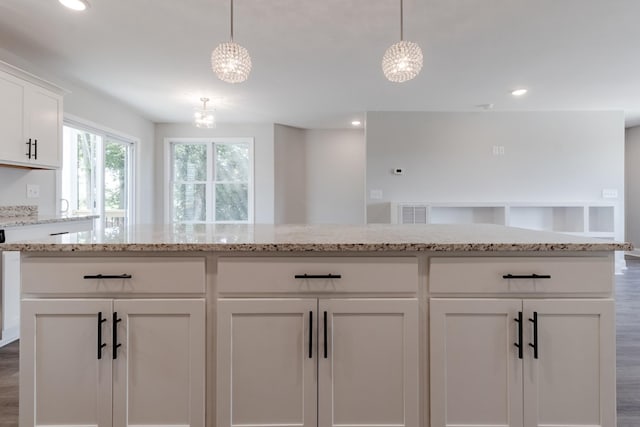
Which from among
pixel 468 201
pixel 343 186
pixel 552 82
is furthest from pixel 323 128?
pixel 552 82

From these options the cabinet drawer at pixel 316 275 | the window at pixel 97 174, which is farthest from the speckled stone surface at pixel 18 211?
the cabinet drawer at pixel 316 275

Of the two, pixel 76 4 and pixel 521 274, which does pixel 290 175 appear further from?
pixel 521 274

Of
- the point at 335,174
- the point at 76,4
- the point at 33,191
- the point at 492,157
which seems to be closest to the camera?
the point at 76,4

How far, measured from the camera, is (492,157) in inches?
195

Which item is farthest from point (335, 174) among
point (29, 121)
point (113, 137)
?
point (29, 121)

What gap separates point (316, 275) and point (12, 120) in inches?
120

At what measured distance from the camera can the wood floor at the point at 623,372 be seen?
1.67m

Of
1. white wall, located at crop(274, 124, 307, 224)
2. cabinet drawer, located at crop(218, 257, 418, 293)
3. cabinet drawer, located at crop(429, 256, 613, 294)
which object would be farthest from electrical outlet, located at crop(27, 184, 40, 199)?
cabinet drawer, located at crop(429, 256, 613, 294)

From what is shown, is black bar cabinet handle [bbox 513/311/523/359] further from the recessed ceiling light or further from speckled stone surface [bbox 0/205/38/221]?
speckled stone surface [bbox 0/205/38/221]

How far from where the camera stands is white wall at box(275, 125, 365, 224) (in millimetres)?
6277

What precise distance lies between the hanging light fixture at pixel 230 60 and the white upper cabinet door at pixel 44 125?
209 cm

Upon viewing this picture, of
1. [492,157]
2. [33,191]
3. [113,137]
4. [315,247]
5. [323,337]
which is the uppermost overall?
[113,137]

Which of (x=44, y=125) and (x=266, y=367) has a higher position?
(x=44, y=125)

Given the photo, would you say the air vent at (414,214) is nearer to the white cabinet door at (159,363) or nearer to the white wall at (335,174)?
the white wall at (335,174)
